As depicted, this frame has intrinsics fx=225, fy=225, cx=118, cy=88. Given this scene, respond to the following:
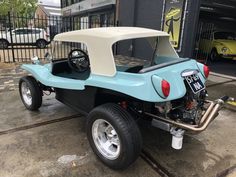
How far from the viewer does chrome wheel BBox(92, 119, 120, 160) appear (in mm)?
2814

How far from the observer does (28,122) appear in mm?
3939

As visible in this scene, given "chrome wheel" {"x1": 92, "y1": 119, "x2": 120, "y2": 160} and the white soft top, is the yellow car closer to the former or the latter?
the white soft top

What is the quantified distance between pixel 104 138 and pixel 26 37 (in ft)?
52.6

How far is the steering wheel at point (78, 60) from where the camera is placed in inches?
153

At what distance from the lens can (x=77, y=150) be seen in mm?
3135

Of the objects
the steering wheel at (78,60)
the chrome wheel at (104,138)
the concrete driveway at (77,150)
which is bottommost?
the concrete driveway at (77,150)

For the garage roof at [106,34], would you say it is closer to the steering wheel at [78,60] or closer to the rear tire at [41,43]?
the steering wheel at [78,60]

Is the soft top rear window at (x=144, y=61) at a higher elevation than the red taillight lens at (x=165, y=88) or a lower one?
higher

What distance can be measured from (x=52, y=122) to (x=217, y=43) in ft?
34.1

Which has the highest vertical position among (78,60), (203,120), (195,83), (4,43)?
(78,60)

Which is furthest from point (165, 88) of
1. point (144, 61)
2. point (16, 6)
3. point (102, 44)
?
point (16, 6)

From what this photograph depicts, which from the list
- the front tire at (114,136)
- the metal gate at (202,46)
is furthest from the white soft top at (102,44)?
the metal gate at (202,46)

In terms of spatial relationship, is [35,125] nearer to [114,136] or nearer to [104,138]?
[104,138]

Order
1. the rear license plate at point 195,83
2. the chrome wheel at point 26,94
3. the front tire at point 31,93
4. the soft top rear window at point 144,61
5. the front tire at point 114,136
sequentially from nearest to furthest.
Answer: the front tire at point 114,136 < the rear license plate at point 195,83 < the soft top rear window at point 144,61 < the front tire at point 31,93 < the chrome wheel at point 26,94
